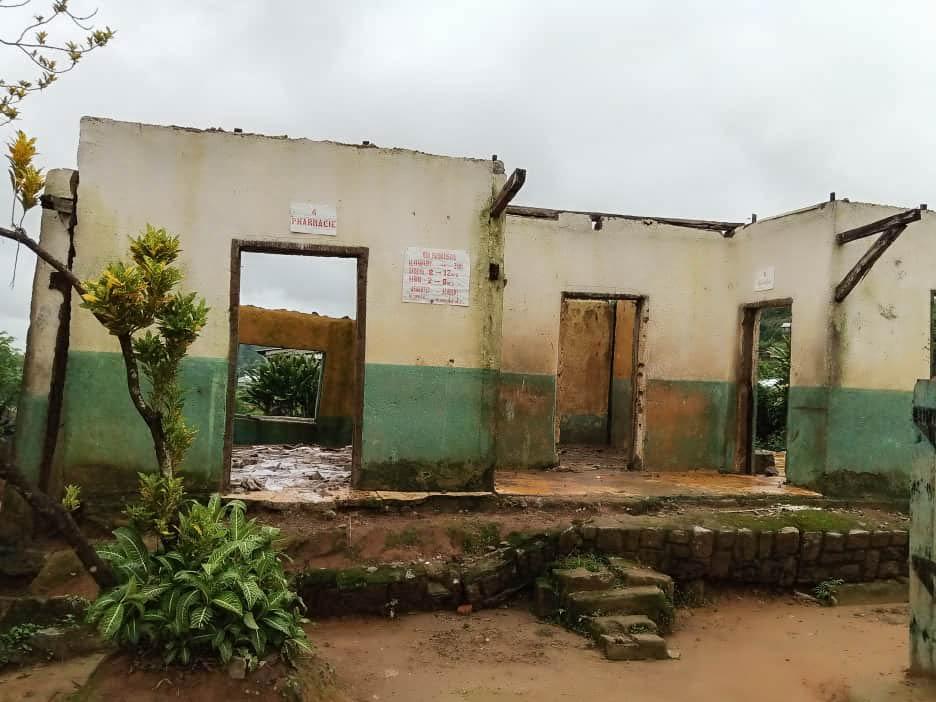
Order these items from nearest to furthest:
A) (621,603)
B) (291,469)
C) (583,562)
Result: (621,603) → (583,562) → (291,469)

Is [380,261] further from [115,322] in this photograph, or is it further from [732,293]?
[732,293]

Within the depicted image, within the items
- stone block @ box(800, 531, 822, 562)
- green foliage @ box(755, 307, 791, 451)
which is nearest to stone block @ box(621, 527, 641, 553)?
stone block @ box(800, 531, 822, 562)

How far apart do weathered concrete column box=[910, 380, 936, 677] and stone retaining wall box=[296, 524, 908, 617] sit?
254 centimetres

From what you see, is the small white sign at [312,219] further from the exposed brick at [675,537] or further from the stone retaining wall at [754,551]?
the exposed brick at [675,537]

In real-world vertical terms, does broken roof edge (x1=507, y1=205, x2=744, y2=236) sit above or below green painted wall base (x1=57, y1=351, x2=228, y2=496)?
above

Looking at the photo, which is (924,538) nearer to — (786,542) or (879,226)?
(786,542)

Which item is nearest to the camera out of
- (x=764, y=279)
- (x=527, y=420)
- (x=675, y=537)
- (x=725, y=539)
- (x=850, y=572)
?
(x=675, y=537)

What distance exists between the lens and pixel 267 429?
39.2 ft

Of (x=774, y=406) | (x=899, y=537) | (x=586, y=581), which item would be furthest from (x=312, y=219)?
(x=774, y=406)

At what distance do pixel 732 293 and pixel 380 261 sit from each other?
208 inches

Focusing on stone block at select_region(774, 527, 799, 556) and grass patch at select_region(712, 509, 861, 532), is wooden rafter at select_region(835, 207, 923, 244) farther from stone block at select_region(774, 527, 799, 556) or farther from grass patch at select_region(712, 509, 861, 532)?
stone block at select_region(774, 527, 799, 556)

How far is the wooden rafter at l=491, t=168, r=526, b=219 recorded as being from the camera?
6.32m

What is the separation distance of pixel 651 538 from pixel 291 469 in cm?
413

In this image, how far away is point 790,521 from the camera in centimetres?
682
